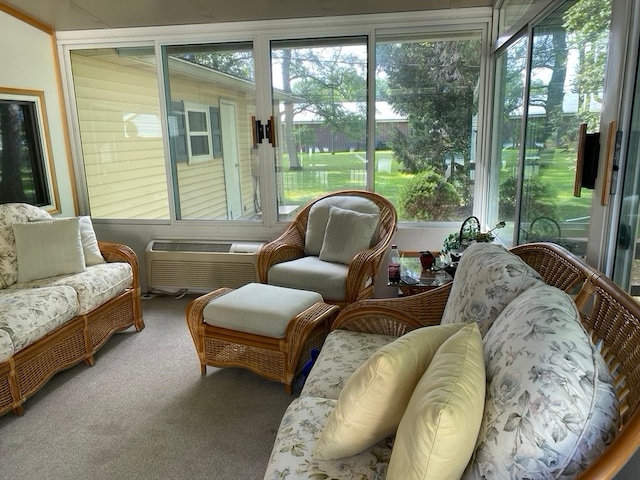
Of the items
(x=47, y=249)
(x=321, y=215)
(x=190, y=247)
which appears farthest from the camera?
(x=190, y=247)

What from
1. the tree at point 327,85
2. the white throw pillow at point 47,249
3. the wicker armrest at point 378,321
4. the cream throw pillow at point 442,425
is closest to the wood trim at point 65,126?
the white throw pillow at point 47,249

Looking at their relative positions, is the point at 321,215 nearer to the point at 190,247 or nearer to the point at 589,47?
the point at 190,247

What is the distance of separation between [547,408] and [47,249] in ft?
9.82

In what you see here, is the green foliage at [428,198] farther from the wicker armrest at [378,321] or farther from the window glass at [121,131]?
the window glass at [121,131]

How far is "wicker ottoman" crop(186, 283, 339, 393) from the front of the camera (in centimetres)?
229

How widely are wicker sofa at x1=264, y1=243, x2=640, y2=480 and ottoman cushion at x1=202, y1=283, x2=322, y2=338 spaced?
60 cm

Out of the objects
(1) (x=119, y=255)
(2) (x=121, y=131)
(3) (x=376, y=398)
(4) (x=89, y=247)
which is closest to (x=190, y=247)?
(1) (x=119, y=255)

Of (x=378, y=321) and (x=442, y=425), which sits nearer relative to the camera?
(x=442, y=425)

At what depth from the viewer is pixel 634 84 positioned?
1436 mm

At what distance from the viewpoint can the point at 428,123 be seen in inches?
140

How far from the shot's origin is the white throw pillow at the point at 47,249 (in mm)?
2830

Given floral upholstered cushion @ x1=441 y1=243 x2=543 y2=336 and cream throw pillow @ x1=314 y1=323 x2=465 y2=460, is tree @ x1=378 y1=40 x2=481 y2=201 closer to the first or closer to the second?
floral upholstered cushion @ x1=441 y1=243 x2=543 y2=336

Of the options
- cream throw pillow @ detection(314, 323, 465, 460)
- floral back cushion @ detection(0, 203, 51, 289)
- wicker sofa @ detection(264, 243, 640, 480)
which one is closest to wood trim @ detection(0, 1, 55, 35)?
floral back cushion @ detection(0, 203, 51, 289)

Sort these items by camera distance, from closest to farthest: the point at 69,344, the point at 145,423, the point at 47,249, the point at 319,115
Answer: the point at 145,423 → the point at 69,344 → the point at 47,249 → the point at 319,115
